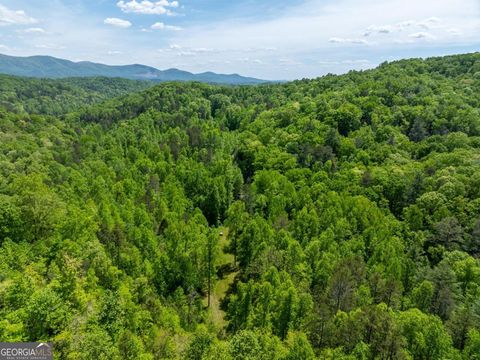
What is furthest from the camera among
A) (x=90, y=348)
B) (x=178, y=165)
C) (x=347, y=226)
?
(x=178, y=165)

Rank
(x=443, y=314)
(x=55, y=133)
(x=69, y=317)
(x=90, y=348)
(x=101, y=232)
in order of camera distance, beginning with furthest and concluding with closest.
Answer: (x=55, y=133) < (x=101, y=232) < (x=443, y=314) < (x=69, y=317) < (x=90, y=348)

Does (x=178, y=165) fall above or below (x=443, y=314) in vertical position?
above

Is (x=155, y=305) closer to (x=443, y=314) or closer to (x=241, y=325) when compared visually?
(x=241, y=325)

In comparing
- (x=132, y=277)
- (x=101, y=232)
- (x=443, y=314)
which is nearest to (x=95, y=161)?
(x=101, y=232)

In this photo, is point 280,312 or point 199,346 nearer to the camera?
point 199,346

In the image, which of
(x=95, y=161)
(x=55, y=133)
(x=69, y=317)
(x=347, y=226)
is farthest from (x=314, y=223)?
(x=55, y=133)

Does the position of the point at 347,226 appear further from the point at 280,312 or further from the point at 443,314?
the point at 280,312

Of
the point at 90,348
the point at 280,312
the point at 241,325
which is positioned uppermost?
the point at 90,348
